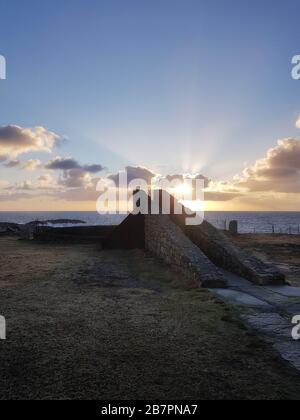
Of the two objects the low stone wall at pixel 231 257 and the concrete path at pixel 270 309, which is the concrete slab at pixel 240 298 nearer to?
the concrete path at pixel 270 309

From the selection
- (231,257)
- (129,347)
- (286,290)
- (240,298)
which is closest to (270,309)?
(240,298)

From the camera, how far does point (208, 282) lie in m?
9.25

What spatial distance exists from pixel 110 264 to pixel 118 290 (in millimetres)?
4154

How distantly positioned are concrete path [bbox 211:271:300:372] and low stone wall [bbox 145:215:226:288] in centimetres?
55

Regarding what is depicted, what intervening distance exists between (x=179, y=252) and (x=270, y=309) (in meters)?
4.38

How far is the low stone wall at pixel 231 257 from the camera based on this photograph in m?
9.75

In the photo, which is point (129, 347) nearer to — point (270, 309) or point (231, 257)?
point (270, 309)

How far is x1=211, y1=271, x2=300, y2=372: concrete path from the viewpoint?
5418mm

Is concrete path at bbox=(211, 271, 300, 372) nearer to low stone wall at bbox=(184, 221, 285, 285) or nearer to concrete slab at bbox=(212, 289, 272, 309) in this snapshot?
concrete slab at bbox=(212, 289, 272, 309)

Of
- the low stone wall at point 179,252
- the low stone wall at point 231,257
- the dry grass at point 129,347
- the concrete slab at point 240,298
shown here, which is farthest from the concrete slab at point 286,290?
the dry grass at point 129,347

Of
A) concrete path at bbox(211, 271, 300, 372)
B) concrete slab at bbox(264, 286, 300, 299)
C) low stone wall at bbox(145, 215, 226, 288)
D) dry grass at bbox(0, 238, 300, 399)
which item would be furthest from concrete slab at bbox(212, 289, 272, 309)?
concrete slab at bbox(264, 286, 300, 299)

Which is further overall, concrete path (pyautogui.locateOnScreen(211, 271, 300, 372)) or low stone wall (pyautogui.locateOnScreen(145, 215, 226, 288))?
low stone wall (pyautogui.locateOnScreen(145, 215, 226, 288))
